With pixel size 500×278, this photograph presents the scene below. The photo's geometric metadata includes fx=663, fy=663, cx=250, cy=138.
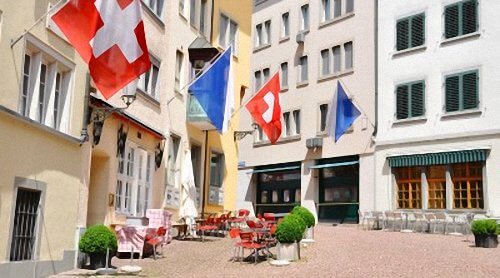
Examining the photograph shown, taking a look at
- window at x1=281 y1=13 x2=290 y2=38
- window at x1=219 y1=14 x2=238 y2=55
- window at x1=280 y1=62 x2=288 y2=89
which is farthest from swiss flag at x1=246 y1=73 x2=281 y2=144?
window at x1=281 y1=13 x2=290 y2=38

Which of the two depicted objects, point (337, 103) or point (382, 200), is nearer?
point (337, 103)

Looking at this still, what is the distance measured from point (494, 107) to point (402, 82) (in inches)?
191

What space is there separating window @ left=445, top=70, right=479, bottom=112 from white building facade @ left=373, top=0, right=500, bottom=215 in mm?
41

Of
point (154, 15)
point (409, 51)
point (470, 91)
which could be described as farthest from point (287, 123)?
point (154, 15)

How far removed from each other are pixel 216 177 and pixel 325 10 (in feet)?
46.1

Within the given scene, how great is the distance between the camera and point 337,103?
27.3 meters

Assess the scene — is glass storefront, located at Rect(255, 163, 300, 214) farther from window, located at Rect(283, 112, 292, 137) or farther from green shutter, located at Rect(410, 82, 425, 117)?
green shutter, located at Rect(410, 82, 425, 117)

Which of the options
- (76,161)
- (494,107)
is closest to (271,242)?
(76,161)

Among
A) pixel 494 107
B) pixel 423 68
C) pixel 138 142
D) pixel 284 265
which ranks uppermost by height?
pixel 423 68

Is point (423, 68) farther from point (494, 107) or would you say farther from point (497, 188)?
point (497, 188)

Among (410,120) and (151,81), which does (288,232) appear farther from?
(410,120)

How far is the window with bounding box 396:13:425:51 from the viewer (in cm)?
2958

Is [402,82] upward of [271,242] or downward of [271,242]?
upward

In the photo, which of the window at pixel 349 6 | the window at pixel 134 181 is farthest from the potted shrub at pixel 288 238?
the window at pixel 349 6
